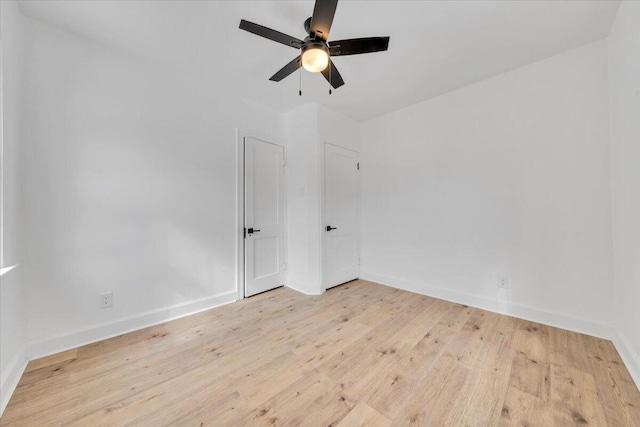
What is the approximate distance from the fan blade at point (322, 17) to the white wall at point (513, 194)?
7.08ft

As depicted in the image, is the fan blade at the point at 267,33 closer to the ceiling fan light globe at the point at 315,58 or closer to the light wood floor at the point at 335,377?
the ceiling fan light globe at the point at 315,58

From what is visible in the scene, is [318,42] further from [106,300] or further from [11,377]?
[11,377]

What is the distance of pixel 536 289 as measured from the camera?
7.89 feet

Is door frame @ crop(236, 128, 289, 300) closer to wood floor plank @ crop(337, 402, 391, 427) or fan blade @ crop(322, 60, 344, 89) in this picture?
fan blade @ crop(322, 60, 344, 89)

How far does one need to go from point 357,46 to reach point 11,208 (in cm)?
268

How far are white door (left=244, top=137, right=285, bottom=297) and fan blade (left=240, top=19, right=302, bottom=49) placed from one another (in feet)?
5.34

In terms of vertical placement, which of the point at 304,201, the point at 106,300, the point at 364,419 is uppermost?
the point at 304,201

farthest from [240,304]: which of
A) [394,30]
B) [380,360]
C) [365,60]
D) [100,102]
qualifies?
[394,30]

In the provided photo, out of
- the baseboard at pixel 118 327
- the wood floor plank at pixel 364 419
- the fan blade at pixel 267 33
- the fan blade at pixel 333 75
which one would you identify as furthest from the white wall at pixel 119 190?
the wood floor plank at pixel 364 419

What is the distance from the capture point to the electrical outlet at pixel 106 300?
6.92ft

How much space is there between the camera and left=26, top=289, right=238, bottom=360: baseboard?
1.87 m

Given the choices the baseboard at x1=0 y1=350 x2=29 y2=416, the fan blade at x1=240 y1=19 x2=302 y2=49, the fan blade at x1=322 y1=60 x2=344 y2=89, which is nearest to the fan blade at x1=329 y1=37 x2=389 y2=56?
the fan blade at x1=322 y1=60 x2=344 y2=89

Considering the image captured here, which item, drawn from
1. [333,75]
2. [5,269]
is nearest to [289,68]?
[333,75]

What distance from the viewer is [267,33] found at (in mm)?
1587
